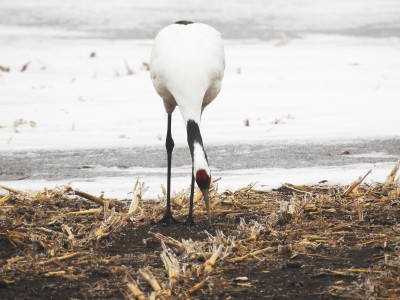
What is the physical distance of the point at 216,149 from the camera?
827cm

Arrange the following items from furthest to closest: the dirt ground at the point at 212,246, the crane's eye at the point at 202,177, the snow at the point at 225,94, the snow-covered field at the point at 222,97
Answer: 1. the snow at the point at 225,94
2. the snow-covered field at the point at 222,97
3. the crane's eye at the point at 202,177
4. the dirt ground at the point at 212,246

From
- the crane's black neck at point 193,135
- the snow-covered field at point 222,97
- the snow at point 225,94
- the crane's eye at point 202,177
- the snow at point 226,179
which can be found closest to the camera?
the crane's eye at point 202,177

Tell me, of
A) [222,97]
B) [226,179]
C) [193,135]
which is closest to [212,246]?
[193,135]

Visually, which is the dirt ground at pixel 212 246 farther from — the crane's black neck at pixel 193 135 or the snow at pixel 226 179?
the crane's black neck at pixel 193 135

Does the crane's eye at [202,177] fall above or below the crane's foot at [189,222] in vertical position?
above

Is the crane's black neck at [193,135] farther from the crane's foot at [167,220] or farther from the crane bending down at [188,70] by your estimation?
the crane's foot at [167,220]

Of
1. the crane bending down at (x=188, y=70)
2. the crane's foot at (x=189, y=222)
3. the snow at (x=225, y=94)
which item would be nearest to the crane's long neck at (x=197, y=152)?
the crane bending down at (x=188, y=70)

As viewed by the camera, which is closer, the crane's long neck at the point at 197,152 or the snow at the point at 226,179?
the crane's long neck at the point at 197,152

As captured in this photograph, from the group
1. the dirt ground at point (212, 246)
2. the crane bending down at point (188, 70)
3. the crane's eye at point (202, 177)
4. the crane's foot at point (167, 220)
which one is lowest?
the crane's foot at point (167, 220)

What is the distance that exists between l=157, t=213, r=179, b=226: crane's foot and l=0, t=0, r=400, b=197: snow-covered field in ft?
2.35

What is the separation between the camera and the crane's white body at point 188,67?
577 cm

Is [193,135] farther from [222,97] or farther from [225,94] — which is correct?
[225,94]

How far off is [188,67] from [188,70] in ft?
0.09

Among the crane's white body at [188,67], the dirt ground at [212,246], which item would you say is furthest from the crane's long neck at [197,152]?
the dirt ground at [212,246]
